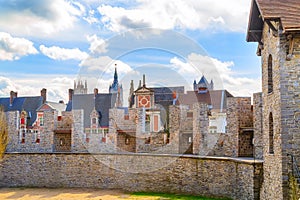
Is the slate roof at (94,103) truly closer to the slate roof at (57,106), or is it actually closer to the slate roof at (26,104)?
the slate roof at (57,106)

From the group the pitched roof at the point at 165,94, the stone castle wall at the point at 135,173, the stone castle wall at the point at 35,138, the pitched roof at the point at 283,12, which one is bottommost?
the stone castle wall at the point at 135,173

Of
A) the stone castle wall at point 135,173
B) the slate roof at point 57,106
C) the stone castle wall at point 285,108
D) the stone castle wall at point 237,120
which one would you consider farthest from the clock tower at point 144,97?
the stone castle wall at point 285,108

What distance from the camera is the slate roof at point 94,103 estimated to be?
95.0 ft

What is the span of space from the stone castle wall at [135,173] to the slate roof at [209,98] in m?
9.10

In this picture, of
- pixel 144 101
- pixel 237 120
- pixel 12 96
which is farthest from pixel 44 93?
pixel 237 120

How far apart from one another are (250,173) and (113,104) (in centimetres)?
1790

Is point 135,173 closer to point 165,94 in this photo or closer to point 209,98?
point 165,94

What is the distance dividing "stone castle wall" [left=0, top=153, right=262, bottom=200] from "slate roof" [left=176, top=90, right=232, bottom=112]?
29.8 ft

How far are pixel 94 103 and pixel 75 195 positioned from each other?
12.6 metres

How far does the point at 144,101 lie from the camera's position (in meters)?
26.3

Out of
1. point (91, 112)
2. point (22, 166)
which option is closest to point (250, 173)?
point (22, 166)

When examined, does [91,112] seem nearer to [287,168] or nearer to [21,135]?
[21,135]

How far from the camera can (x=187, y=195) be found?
1720 cm

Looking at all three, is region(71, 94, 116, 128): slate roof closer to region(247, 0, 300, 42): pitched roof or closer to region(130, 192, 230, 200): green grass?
region(130, 192, 230, 200): green grass
